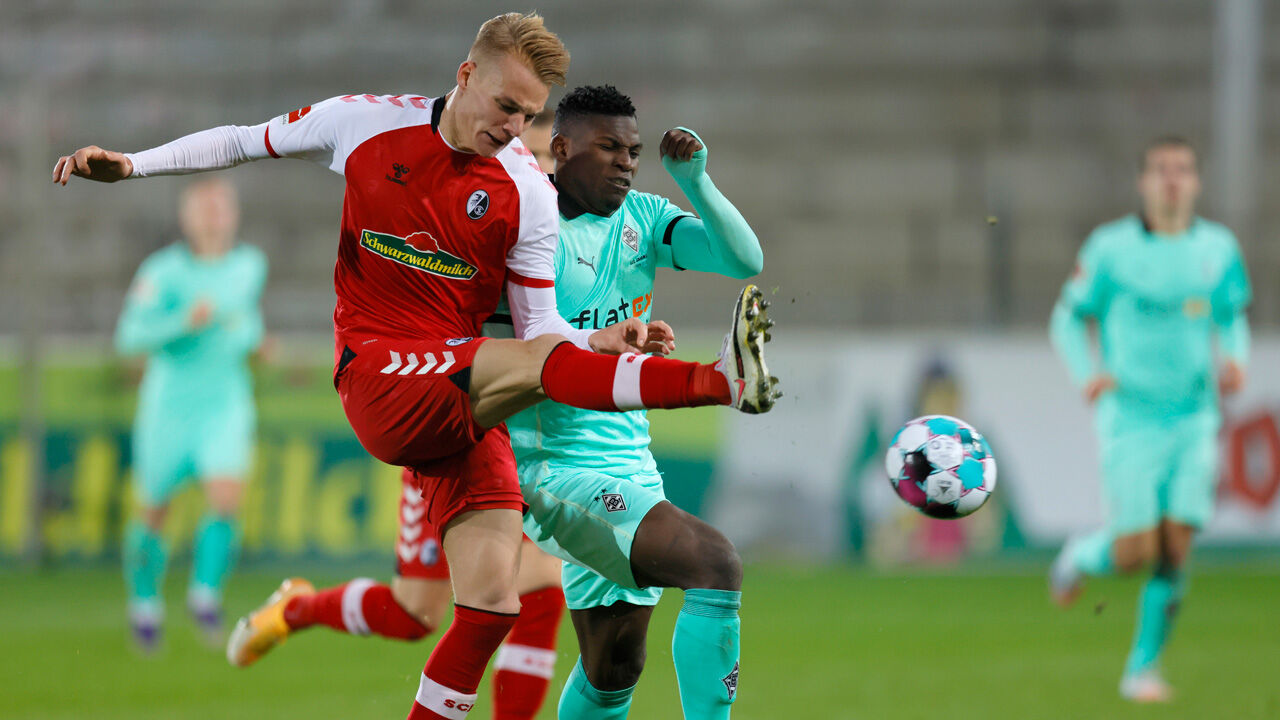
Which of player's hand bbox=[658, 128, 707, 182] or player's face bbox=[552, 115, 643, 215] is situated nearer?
player's hand bbox=[658, 128, 707, 182]

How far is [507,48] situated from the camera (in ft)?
12.1

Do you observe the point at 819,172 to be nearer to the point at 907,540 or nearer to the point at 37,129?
the point at 907,540

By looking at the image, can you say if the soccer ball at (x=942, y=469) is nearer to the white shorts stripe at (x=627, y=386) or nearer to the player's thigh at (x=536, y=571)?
the white shorts stripe at (x=627, y=386)

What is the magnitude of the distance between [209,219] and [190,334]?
0.73 metres

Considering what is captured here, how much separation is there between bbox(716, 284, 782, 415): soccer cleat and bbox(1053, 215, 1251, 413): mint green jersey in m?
3.95

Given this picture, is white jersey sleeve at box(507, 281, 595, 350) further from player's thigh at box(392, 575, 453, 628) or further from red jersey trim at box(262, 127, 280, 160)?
player's thigh at box(392, 575, 453, 628)

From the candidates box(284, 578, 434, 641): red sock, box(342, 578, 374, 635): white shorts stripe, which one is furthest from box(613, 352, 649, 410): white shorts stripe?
box(342, 578, 374, 635): white shorts stripe

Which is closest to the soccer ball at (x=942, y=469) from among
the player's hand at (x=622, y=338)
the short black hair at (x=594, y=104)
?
the player's hand at (x=622, y=338)

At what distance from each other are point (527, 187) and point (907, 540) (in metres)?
7.31

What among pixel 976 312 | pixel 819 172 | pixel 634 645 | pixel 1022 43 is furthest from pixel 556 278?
pixel 1022 43

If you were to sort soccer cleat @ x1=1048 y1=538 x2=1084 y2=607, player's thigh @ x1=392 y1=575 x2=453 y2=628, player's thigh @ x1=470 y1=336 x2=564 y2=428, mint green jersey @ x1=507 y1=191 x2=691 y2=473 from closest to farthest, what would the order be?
player's thigh @ x1=470 y1=336 x2=564 y2=428, mint green jersey @ x1=507 y1=191 x2=691 y2=473, player's thigh @ x1=392 y1=575 x2=453 y2=628, soccer cleat @ x1=1048 y1=538 x2=1084 y2=607

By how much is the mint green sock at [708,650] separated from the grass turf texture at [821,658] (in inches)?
78.7

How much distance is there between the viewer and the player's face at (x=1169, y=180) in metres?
6.70

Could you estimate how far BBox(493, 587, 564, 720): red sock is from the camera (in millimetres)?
4648
